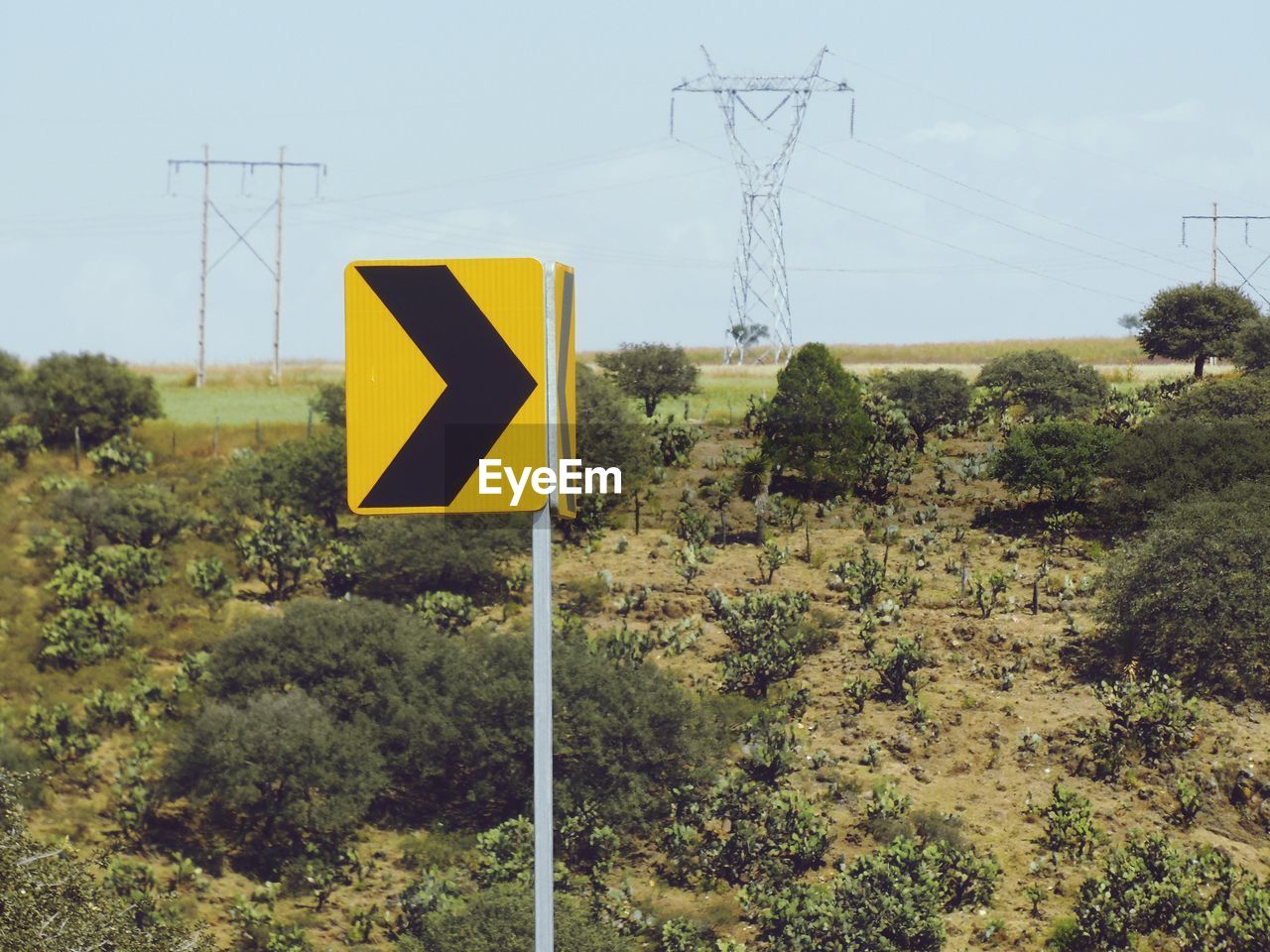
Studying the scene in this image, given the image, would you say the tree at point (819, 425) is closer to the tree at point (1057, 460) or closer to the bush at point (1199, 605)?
the tree at point (1057, 460)

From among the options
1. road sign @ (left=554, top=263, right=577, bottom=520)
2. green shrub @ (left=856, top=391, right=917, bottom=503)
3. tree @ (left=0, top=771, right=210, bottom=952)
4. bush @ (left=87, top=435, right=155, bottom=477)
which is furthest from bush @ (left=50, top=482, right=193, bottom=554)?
road sign @ (left=554, top=263, right=577, bottom=520)

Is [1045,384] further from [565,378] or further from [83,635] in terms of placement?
[565,378]

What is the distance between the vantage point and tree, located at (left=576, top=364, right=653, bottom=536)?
4781 cm

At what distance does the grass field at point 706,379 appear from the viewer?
64.2 m

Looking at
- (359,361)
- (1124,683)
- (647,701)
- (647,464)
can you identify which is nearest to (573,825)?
(647,701)

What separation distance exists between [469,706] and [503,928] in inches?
306

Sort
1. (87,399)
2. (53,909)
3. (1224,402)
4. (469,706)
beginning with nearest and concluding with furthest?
1. (53,909)
2. (469,706)
3. (1224,402)
4. (87,399)

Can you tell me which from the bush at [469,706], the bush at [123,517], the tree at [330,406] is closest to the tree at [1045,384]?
the tree at [330,406]

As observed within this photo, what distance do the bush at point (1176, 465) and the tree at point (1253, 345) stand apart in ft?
44.1

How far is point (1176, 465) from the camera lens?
4391 centimetres

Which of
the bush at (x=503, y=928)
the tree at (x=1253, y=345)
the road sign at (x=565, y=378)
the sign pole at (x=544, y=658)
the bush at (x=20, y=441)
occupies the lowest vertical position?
the bush at (x=503, y=928)

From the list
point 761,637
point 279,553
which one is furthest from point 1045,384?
point 279,553

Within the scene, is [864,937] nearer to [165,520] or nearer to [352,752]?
[352,752]

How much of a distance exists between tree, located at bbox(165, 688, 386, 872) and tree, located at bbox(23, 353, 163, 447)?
2776 centimetres
